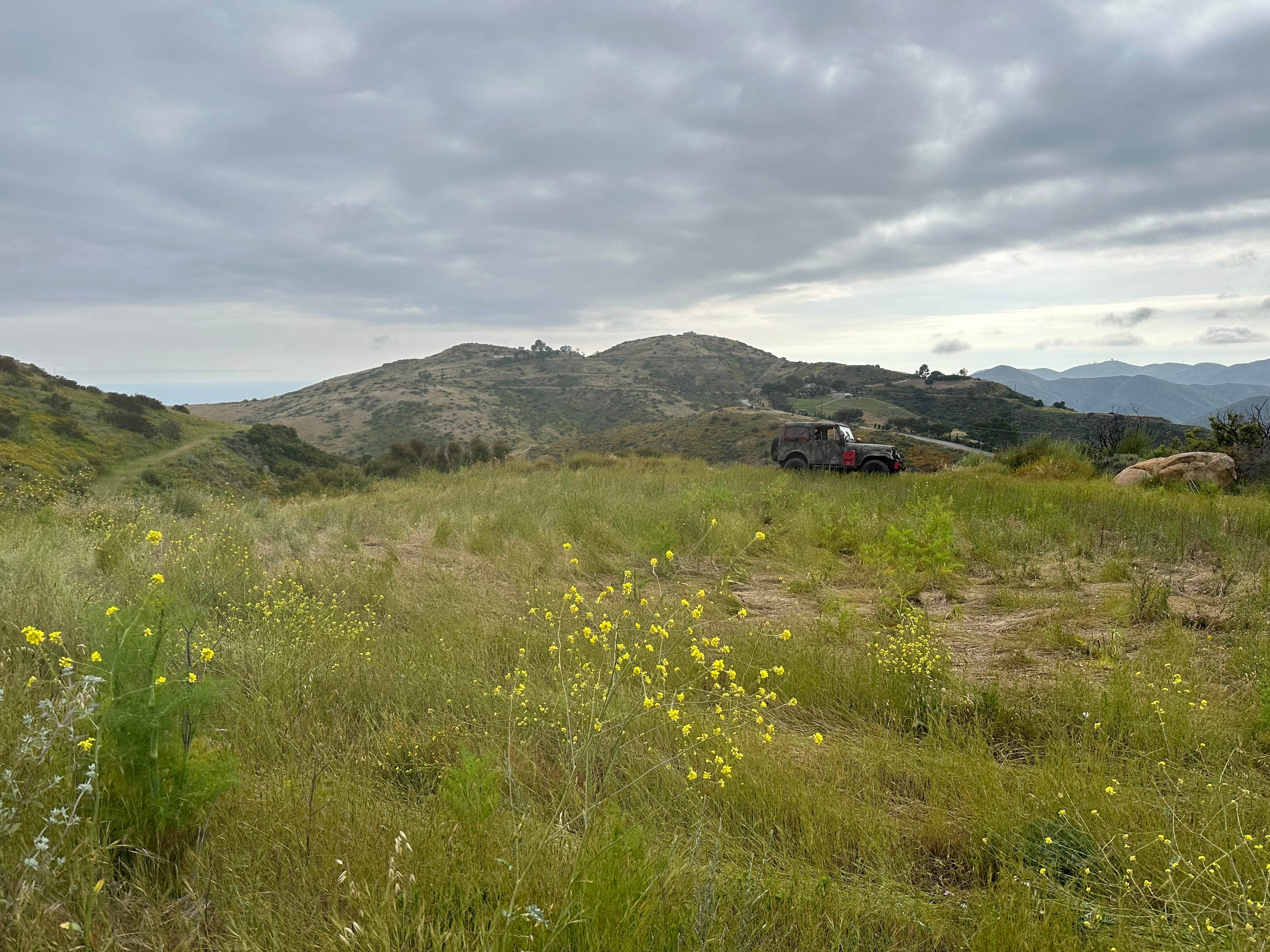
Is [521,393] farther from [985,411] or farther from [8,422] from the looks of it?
[8,422]

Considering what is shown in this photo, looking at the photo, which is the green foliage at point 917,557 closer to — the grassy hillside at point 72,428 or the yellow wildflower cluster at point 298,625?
the yellow wildflower cluster at point 298,625

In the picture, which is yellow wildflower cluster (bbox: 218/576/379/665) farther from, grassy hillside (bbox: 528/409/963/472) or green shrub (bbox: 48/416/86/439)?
green shrub (bbox: 48/416/86/439)

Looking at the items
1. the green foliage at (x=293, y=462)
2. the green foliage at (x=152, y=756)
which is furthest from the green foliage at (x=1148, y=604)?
the green foliage at (x=293, y=462)

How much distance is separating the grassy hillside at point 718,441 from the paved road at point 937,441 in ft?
1.59

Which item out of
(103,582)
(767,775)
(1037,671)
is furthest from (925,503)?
(103,582)

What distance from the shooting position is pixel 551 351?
166875 mm

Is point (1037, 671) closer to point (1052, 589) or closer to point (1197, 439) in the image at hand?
point (1052, 589)

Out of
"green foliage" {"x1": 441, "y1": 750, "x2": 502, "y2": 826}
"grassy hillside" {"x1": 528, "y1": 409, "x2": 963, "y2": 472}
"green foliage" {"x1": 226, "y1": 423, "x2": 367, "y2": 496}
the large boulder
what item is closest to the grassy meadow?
"green foliage" {"x1": 441, "y1": 750, "x2": 502, "y2": 826}

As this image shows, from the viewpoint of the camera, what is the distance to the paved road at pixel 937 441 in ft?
113

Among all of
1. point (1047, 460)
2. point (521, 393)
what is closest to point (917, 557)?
point (1047, 460)

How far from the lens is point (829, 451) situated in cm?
2012

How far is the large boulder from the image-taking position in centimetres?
1321

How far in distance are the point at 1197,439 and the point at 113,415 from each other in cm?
3885

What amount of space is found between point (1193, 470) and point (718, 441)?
37158mm
